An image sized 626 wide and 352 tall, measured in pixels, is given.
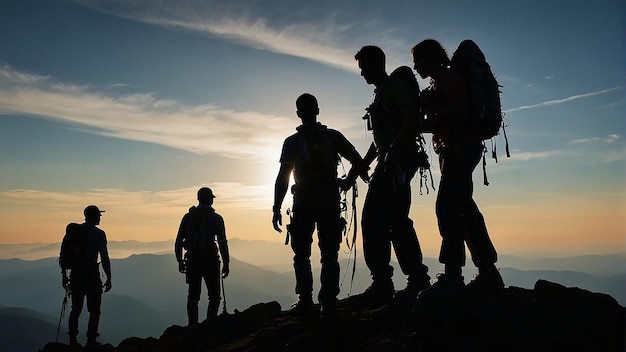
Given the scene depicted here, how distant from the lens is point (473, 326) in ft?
15.4

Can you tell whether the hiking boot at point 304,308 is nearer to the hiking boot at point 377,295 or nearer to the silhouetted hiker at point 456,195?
the hiking boot at point 377,295

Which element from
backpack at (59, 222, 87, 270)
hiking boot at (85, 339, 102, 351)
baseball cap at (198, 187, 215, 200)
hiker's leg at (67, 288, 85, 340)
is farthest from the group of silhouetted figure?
hiker's leg at (67, 288, 85, 340)

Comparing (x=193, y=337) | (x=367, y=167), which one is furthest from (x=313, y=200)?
(x=193, y=337)

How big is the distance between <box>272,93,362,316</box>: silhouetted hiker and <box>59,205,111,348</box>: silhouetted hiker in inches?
264

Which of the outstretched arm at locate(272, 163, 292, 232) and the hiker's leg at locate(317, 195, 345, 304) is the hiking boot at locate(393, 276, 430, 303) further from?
the outstretched arm at locate(272, 163, 292, 232)

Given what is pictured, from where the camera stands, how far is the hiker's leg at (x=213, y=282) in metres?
10.6

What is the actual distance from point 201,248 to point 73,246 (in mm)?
3570

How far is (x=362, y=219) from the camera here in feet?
20.6

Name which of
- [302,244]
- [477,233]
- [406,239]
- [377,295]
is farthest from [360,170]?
[477,233]

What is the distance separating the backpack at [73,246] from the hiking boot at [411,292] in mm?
8813

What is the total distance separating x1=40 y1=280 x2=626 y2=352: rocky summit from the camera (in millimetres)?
4531

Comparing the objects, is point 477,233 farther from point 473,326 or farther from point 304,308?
point 304,308

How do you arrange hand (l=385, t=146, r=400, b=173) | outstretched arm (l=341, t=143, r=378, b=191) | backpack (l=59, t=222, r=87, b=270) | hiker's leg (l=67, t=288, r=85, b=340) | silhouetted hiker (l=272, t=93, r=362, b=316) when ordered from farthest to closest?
backpack (l=59, t=222, r=87, b=270), hiker's leg (l=67, t=288, r=85, b=340), outstretched arm (l=341, t=143, r=378, b=191), silhouetted hiker (l=272, t=93, r=362, b=316), hand (l=385, t=146, r=400, b=173)

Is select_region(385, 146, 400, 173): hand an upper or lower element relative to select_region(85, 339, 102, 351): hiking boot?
upper
